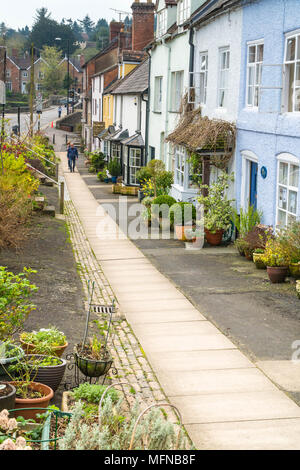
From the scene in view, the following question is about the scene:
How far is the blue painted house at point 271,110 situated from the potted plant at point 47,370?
25.5 feet

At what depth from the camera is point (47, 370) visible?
706 centimetres

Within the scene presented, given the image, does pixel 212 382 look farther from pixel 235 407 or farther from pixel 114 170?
pixel 114 170

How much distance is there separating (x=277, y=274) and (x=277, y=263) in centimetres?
28

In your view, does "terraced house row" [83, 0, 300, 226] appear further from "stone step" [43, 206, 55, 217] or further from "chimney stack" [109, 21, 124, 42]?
"chimney stack" [109, 21, 124, 42]

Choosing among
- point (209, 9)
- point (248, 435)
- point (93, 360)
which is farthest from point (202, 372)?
point (209, 9)

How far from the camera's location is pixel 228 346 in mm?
9406

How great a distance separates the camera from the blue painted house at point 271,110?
1363 centimetres

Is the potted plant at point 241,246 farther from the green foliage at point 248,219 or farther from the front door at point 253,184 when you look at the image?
the front door at point 253,184

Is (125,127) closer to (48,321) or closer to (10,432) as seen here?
(48,321)

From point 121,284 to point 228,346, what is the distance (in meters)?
4.42

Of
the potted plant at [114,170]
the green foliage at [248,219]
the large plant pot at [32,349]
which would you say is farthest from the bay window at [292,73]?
the potted plant at [114,170]

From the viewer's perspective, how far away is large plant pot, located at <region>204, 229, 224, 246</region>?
57.7ft

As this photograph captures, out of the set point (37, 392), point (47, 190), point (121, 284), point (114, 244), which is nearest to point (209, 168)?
point (114, 244)

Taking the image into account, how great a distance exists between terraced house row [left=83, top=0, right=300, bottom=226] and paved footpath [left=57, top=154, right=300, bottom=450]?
390 centimetres
